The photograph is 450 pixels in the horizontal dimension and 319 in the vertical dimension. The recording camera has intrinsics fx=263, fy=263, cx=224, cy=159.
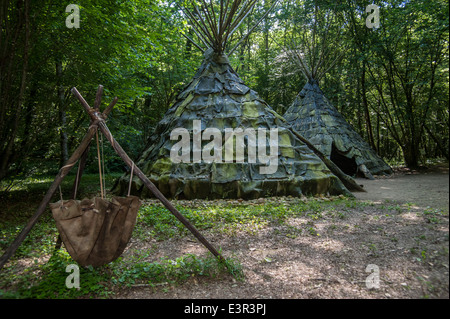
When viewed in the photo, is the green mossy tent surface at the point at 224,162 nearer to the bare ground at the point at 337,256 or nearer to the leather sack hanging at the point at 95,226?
the bare ground at the point at 337,256

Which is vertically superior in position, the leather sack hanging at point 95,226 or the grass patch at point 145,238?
the leather sack hanging at point 95,226

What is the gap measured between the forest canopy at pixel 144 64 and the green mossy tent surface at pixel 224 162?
160cm

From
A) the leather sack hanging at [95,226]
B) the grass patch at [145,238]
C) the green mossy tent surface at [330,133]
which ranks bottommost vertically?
the grass patch at [145,238]

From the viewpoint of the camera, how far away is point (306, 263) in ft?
8.22

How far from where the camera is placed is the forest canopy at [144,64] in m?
3.75

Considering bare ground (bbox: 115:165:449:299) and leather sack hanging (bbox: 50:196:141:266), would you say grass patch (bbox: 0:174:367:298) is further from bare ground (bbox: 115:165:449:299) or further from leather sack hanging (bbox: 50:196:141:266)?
leather sack hanging (bbox: 50:196:141:266)

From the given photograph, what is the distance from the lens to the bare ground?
1540 millimetres

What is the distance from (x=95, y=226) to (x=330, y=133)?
8527mm

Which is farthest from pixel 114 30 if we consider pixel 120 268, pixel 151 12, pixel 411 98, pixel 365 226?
pixel 411 98

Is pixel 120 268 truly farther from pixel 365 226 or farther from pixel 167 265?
pixel 365 226

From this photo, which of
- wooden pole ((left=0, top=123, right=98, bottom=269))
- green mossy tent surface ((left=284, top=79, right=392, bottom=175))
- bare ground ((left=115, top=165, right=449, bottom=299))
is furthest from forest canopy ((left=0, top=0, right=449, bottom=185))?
wooden pole ((left=0, top=123, right=98, bottom=269))

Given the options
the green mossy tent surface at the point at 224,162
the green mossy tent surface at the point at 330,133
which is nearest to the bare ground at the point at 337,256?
the green mossy tent surface at the point at 224,162

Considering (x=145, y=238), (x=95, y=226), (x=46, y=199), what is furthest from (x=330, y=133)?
(x=46, y=199)

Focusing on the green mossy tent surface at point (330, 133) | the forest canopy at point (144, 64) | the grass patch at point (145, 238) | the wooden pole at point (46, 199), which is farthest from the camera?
the green mossy tent surface at point (330, 133)
